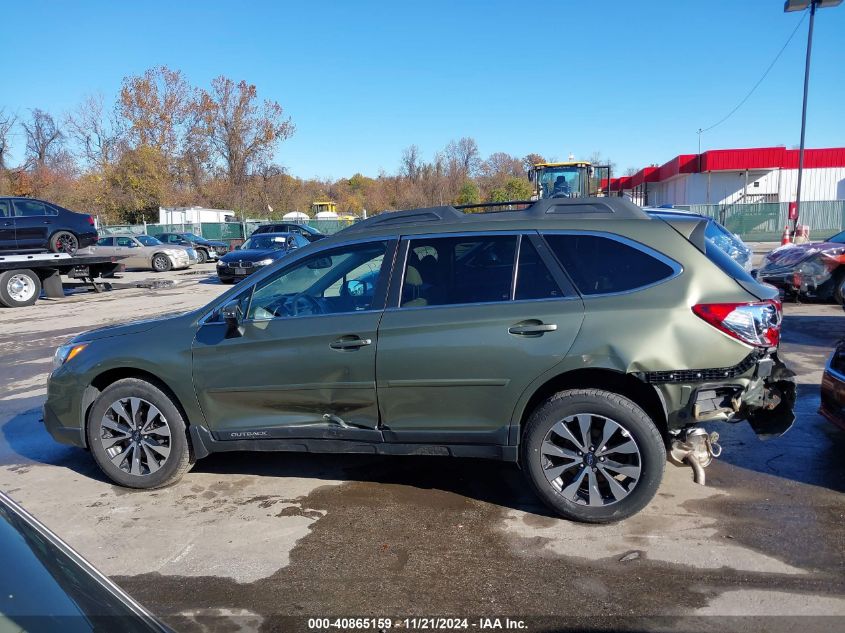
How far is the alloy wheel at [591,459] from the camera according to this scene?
12.9ft

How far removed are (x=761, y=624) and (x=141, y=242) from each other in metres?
29.5

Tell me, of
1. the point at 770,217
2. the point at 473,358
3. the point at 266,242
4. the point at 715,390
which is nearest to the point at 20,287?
the point at 266,242

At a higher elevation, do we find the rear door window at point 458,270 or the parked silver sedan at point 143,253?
the rear door window at point 458,270

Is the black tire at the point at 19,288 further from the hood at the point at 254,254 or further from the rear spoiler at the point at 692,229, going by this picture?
the rear spoiler at the point at 692,229

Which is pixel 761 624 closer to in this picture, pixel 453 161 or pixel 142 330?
pixel 142 330

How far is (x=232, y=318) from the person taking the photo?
4500 millimetres

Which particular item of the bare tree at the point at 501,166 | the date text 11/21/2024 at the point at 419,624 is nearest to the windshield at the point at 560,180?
the date text 11/21/2024 at the point at 419,624

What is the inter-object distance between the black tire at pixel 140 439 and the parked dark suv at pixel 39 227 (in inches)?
592

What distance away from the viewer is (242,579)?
3.54 metres

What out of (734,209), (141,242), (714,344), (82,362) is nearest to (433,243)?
(714,344)

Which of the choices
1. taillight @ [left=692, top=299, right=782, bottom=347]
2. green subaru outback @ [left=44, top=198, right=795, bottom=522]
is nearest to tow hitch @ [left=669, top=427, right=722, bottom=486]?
green subaru outback @ [left=44, top=198, right=795, bottom=522]

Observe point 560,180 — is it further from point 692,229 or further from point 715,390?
point 715,390

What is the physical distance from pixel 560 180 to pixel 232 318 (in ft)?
55.2

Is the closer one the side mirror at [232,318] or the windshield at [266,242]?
the side mirror at [232,318]
